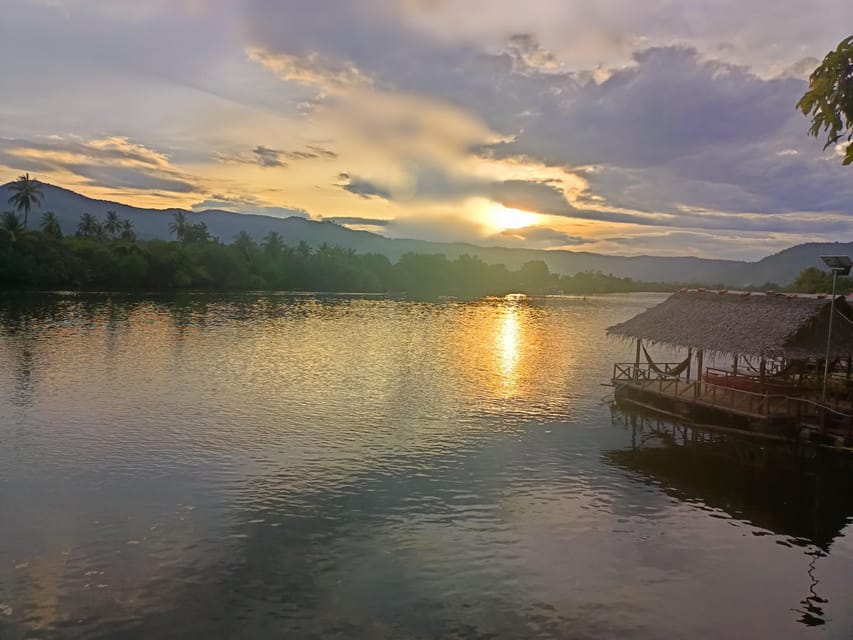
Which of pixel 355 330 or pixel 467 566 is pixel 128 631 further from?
pixel 355 330

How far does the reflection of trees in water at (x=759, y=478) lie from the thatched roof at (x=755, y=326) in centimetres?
382

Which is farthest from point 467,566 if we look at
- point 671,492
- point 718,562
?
point 671,492

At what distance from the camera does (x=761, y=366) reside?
28.4 meters

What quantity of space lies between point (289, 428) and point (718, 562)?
1700 centimetres

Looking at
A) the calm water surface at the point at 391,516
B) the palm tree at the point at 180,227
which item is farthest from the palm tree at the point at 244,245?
the calm water surface at the point at 391,516

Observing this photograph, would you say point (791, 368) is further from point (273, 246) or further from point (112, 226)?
point (112, 226)

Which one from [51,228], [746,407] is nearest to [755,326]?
[746,407]

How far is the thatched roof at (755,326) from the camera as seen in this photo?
85.5 feet

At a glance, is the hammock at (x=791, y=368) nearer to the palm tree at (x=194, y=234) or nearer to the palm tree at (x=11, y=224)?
the palm tree at (x=11, y=224)

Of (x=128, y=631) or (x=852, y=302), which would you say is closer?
(x=128, y=631)

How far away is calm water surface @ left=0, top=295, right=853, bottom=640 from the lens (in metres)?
13.3

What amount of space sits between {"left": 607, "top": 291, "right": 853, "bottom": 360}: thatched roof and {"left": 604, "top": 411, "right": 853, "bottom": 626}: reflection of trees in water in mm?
3815

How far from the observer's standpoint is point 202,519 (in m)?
17.4

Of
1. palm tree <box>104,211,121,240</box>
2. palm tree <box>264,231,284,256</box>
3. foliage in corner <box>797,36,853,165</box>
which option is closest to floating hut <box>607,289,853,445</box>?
foliage in corner <box>797,36,853,165</box>
